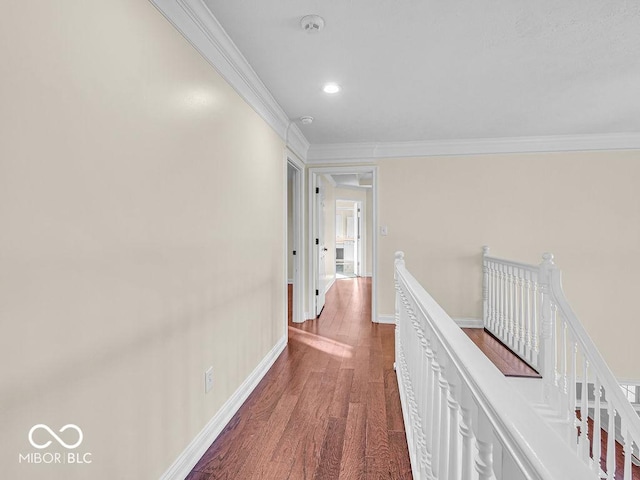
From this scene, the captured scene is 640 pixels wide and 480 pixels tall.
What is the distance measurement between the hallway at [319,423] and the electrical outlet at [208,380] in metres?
0.31

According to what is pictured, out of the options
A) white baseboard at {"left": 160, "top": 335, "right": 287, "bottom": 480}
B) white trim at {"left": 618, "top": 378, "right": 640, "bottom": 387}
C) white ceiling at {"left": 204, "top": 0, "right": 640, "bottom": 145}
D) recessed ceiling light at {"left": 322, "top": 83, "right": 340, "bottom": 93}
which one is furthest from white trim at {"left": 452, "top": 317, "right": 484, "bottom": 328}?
recessed ceiling light at {"left": 322, "top": 83, "right": 340, "bottom": 93}

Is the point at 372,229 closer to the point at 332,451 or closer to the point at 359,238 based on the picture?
the point at 332,451

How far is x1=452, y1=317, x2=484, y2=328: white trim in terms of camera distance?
4055 mm

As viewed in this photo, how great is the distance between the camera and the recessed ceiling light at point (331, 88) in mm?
2553

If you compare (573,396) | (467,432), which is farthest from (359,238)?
(467,432)

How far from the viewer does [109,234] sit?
1130 mm

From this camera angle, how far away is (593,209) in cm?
388

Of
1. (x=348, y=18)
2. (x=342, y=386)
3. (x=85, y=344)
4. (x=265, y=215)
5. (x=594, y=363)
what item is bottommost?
(x=342, y=386)

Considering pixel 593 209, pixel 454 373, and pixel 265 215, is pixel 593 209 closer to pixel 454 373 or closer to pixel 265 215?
pixel 265 215

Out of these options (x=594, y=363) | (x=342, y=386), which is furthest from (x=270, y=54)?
(x=594, y=363)

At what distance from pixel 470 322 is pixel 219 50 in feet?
12.5

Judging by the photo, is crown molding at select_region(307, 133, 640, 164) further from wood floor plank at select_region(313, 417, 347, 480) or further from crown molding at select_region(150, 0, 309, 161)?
wood floor plank at select_region(313, 417, 347, 480)

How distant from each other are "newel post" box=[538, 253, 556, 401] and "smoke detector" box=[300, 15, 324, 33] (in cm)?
224

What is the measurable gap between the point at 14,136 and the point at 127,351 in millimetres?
759
